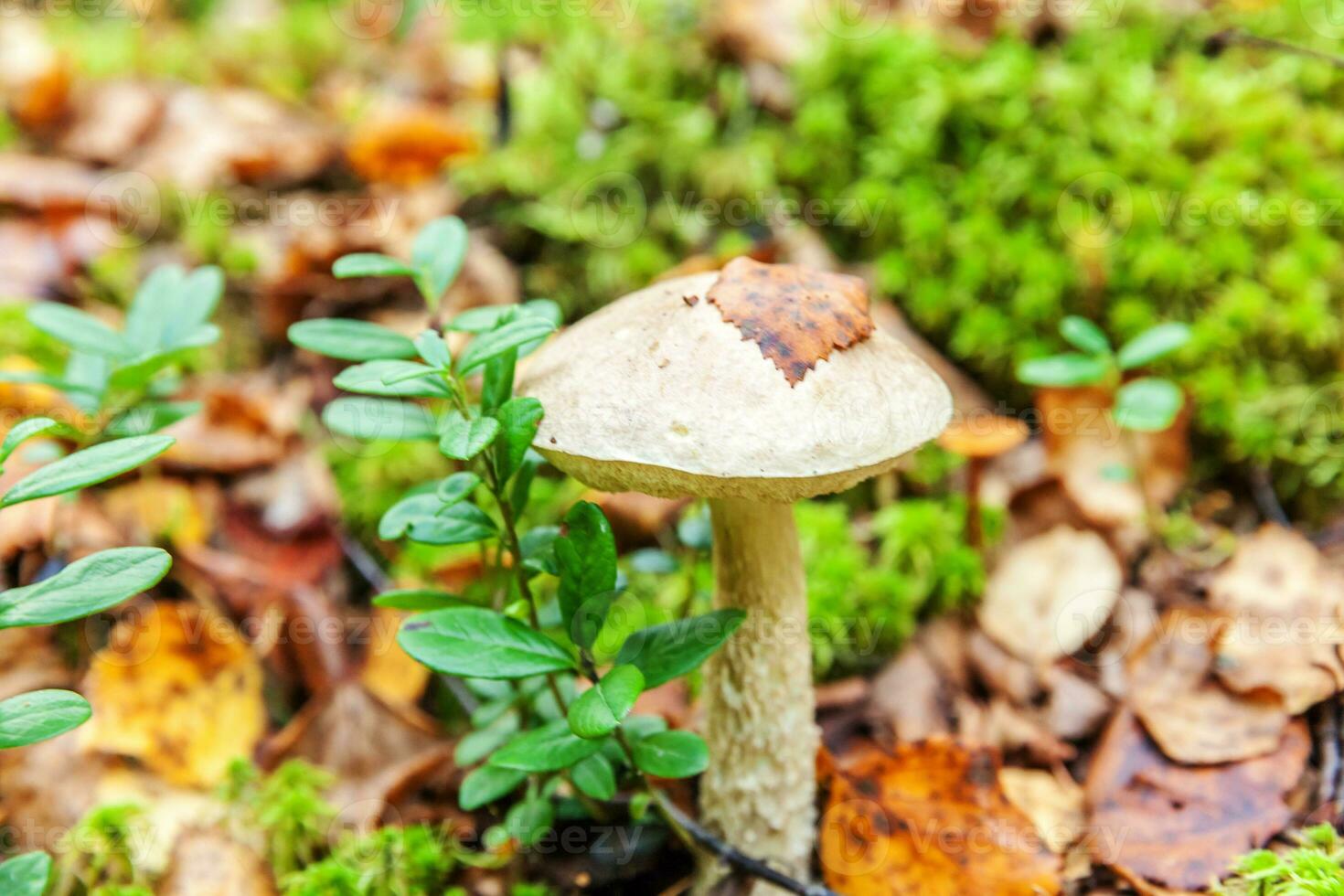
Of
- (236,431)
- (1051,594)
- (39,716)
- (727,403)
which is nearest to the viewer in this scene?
(39,716)

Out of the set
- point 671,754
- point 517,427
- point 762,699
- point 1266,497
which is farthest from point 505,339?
point 1266,497

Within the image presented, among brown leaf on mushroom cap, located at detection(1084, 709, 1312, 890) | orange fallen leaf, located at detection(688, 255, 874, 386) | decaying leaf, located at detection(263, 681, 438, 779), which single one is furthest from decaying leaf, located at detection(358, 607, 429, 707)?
brown leaf on mushroom cap, located at detection(1084, 709, 1312, 890)

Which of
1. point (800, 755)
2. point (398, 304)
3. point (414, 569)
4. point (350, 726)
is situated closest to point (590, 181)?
point (398, 304)

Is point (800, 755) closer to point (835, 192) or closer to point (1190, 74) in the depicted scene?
point (835, 192)

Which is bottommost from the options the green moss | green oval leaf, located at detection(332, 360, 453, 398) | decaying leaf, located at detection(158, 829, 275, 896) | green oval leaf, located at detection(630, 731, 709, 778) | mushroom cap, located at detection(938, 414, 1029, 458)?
decaying leaf, located at detection(158, 829, 275, 896)

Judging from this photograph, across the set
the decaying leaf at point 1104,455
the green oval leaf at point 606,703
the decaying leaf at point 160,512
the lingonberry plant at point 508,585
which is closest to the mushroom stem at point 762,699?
the lingonberry plant at point 508,585

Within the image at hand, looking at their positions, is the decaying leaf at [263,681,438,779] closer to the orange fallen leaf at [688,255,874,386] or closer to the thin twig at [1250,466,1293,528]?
the orange fallen leaf at [688,255,874,386]

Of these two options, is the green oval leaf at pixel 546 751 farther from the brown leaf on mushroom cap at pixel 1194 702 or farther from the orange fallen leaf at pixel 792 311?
the brown leaf on mushroom cap at pixel 1194 702

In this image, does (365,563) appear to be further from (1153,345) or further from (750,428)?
(1153,345)
